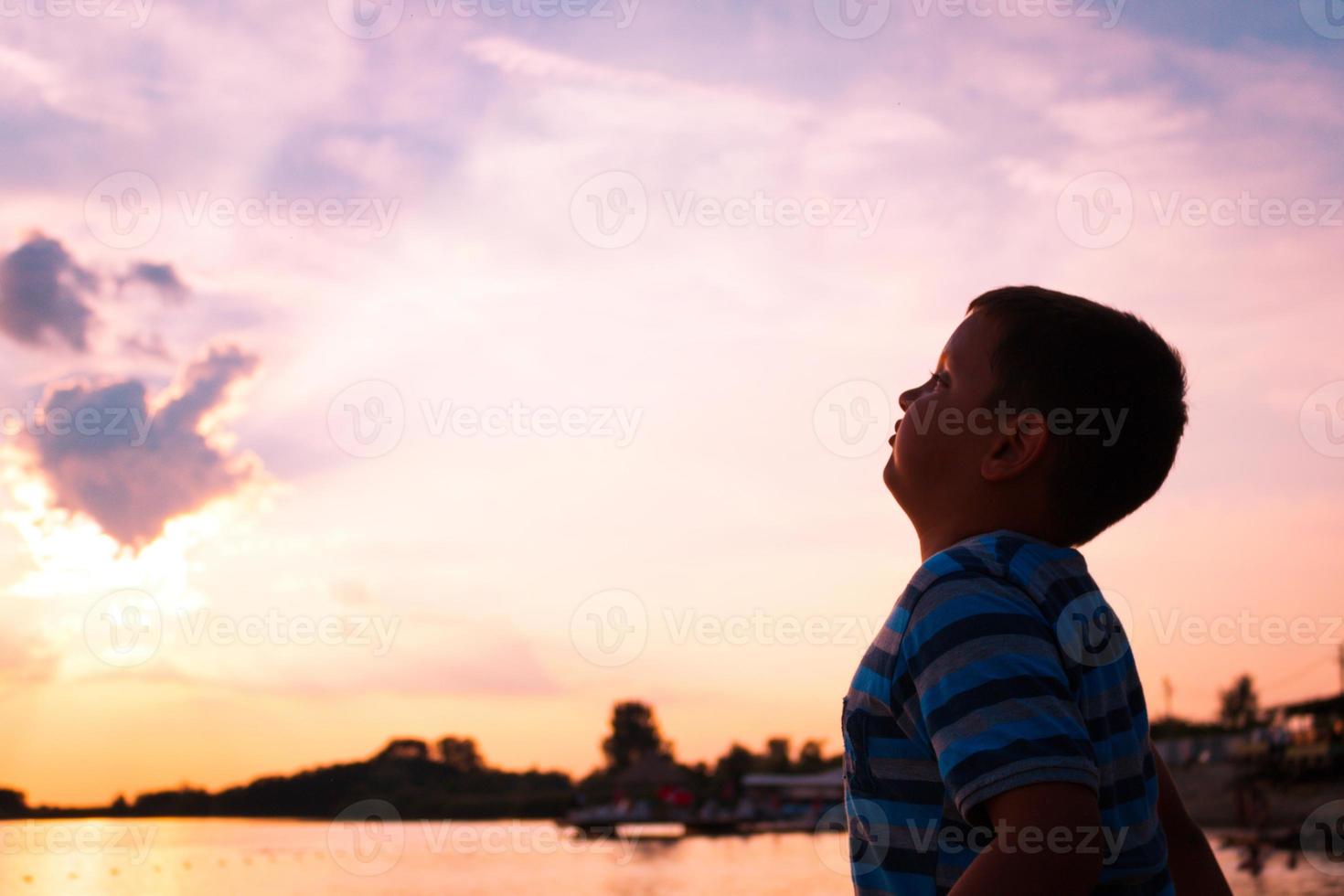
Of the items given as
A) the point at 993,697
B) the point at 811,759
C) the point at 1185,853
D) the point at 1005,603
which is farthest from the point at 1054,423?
the point at 811,759

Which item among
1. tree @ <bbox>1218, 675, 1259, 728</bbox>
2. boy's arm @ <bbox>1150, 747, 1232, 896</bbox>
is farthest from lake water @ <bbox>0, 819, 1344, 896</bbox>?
tree @ <bbox>1218, 675, 1259, 728</bbox>

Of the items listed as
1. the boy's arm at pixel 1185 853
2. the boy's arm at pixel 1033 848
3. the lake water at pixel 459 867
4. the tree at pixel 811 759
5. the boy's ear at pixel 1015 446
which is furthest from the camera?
the tree at pixel 811 759

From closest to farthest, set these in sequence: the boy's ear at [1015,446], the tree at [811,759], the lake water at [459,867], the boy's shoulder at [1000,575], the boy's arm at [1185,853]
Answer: the boy's shoulder at [1000,575] → the boy's ear at [1015,446] → the boy's arm at [1185,853] → the lake water at [459,867] → the tree at [811,759]

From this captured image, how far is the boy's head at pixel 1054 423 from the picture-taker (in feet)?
4.90

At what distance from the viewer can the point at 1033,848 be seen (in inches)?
47.8

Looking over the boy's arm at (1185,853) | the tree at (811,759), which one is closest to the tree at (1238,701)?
the tree at (811,759)

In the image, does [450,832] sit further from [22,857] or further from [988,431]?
[988,431]

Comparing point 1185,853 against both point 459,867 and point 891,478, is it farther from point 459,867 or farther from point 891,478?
point 459,867

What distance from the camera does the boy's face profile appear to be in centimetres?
155

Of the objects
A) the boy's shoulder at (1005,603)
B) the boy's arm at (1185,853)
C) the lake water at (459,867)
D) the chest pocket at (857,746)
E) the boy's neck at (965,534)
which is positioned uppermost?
the boy's neck at (965,534)

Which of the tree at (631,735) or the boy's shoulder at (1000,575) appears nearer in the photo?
the boy's shoulder at (1000,575)

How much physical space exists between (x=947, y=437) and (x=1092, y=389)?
0.60 ft

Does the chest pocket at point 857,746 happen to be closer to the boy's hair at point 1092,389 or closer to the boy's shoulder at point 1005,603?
the boy's shoulder at point 1005,603

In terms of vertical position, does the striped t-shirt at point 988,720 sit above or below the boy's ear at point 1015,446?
below
